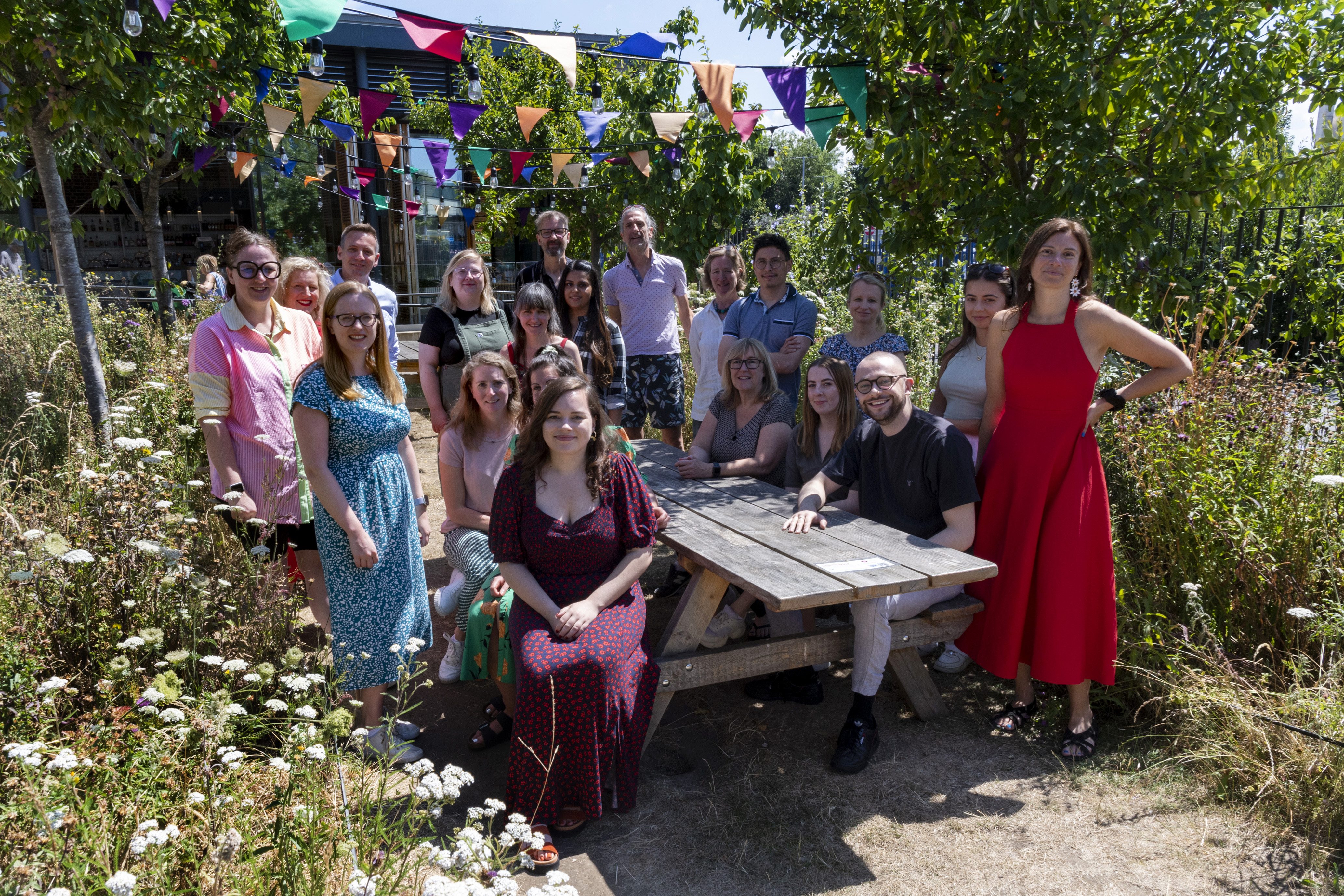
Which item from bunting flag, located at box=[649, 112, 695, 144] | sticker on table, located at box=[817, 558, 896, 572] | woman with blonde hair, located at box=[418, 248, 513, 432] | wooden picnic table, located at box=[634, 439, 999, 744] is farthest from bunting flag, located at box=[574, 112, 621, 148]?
sticker on table, located at box=[817, 558, 896, 572]

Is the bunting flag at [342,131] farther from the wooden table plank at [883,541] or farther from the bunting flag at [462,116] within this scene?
the wooden table plank at [883,541]

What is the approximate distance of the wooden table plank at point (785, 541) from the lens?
8.65ft

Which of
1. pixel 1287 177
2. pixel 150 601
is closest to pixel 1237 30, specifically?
pixel 1287 177

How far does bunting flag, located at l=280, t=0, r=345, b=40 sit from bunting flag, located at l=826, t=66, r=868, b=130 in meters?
2.50

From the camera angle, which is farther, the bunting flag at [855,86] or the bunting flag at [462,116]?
the bunting flag at [462,116]

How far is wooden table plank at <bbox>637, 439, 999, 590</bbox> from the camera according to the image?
2779 millimetres

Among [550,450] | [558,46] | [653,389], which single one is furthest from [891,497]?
[558,46]

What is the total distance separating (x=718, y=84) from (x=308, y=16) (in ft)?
8.38

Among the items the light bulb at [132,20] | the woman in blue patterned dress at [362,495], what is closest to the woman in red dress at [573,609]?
the woman in blue patterned dress at [362,495]

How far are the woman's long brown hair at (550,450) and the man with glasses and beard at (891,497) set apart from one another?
0.74 metres

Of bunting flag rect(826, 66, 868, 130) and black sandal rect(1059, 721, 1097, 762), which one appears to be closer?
black sandal rect(1059, 721, 1097, 762)

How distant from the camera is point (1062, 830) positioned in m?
2.74

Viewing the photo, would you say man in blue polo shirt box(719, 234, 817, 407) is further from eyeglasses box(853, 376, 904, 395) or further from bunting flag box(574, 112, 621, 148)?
bunting flag box(574, 112, 621, 148)

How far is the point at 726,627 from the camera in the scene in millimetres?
3506
